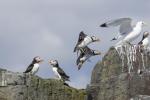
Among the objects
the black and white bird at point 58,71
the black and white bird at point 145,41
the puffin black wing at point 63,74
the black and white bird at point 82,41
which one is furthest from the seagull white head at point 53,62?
the black and white bird at point 145,41

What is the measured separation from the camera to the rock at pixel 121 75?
29.5 meters

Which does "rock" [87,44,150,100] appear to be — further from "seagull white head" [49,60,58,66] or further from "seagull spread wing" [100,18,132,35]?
"seagull white head" [49,60,58,66]

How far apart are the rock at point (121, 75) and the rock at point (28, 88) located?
465 centimetres

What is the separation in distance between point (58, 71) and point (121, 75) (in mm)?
2916

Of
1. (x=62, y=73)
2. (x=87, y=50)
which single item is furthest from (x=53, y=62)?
(x=87, y=50)

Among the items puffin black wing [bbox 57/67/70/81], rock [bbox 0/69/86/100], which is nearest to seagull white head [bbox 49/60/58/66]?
puffin black wing [bbox 57/67/70/81]

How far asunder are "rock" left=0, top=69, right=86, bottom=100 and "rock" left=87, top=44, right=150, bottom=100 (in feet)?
15.3

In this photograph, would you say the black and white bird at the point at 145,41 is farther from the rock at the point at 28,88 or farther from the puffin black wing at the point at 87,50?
the rock at the point at 28,88

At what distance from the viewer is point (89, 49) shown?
107 ft

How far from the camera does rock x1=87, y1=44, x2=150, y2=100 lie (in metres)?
29.5

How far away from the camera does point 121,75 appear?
30.5 m

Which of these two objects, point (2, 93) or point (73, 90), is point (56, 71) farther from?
point (2, 93)

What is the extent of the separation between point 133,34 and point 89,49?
3388 mm

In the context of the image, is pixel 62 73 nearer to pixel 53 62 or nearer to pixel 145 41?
pixel 53 62
